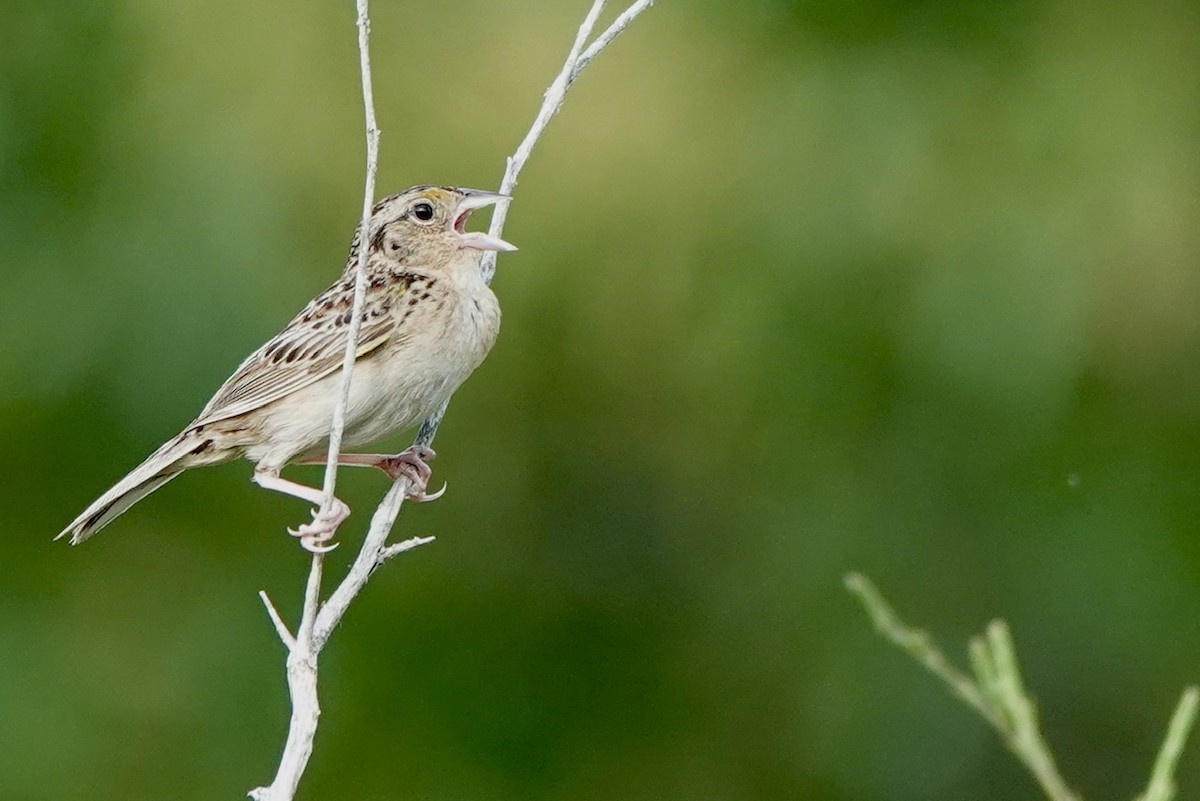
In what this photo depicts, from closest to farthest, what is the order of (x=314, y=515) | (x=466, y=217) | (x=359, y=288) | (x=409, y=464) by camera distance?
(x=359, y=288)
(x=314, y=515)
(x=409, y=464)
(x=466, y=217)

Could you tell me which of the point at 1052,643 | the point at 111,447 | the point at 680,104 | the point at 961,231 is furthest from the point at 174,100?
the point at 1052,643

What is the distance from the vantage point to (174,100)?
7320 mm

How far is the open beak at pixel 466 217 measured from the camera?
4609mm

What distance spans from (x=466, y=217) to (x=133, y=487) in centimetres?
114

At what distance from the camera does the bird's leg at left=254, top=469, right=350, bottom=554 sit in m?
3.85

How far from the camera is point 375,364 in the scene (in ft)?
15.5

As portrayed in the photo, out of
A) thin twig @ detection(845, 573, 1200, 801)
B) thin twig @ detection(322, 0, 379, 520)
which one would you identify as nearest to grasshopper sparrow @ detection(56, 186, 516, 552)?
thin twig @ detection(322, 0, 379, 520)

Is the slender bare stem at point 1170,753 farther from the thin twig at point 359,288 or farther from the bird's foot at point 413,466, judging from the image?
the bird's foot at point 413,466

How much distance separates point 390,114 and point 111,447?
5.24 feet

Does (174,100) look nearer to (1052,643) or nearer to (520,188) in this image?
(520,188)

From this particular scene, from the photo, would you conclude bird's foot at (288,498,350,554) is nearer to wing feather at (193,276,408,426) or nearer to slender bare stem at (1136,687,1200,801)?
wing feather at (193,276,408,426)

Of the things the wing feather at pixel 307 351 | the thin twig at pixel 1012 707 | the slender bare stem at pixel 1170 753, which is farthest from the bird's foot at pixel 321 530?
the slender bare stem at pixel 1170 753

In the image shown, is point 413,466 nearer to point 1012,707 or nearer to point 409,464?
point 409,464

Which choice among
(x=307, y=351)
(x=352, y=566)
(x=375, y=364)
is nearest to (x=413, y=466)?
(x=375, y=364)
